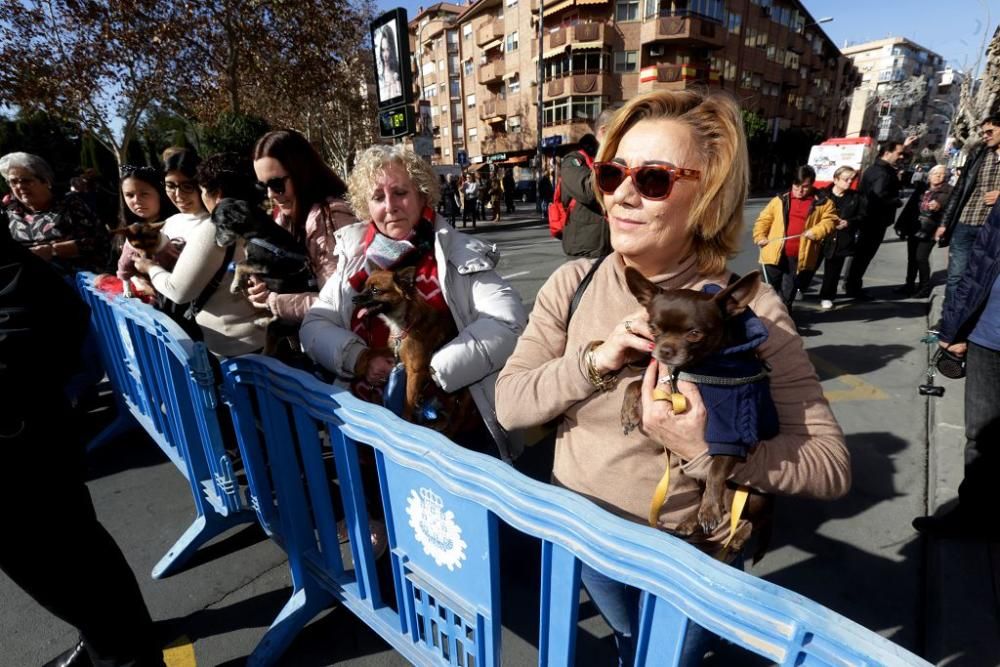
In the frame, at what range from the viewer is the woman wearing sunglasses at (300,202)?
2816 millimetres

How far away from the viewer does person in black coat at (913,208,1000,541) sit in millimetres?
2404

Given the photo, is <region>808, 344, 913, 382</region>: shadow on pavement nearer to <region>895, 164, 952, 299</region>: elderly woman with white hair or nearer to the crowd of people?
the crowd of people

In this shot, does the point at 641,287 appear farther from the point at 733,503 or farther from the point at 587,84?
the point at 587,84

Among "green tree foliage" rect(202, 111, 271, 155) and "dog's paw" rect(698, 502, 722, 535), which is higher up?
"green tree foliage" rect(202, 111, 271, 155)

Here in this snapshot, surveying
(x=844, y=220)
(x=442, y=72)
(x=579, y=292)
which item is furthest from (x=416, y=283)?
(x=442, y=72)

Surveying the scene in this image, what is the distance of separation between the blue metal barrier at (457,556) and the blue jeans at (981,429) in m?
2.68

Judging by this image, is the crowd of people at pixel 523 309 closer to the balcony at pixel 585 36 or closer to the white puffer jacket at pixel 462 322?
the white puffer jacket at pixel 462 322

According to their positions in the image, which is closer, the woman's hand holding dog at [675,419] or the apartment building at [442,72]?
the woman's hand holding dog at [675,419]

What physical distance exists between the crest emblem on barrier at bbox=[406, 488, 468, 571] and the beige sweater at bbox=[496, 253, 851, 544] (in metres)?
0.33

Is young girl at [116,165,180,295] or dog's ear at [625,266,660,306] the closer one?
dog's ear at [625,266,660,306]

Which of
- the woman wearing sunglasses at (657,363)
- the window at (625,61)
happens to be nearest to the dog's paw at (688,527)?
the woman wearing sunglasses at (657,363)

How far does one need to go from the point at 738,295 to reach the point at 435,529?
40.8 inches

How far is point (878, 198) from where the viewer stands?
728 cm

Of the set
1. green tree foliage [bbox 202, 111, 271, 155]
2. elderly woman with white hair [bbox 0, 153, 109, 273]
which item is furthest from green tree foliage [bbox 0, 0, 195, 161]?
elderly woman with white hair [bbox 0, 153, 109, 273]
